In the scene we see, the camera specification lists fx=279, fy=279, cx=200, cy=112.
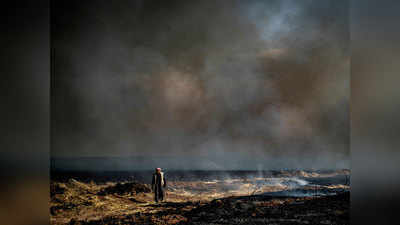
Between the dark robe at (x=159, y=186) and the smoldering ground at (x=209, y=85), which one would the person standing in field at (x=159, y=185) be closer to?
the dark robe at (x=159, y=186)

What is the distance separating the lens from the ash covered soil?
114 inches

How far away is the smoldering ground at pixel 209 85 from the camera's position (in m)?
2.98

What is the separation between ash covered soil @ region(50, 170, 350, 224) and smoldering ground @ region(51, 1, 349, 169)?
0.52 ft

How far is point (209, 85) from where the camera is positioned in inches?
118

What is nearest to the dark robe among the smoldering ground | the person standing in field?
the person standing in field

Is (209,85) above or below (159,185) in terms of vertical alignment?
above

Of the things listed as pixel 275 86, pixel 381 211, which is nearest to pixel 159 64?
pixel 275 86

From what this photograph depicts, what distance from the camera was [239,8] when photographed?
303 cm

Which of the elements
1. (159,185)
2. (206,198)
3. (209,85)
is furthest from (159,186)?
(209,85)

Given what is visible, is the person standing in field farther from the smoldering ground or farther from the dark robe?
the smoldering ground

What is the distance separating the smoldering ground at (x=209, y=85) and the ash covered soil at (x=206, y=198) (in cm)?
16

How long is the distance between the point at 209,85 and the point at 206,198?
120 centimetres

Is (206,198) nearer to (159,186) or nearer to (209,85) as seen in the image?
(159,186)

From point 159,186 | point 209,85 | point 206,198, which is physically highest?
point 209,85
